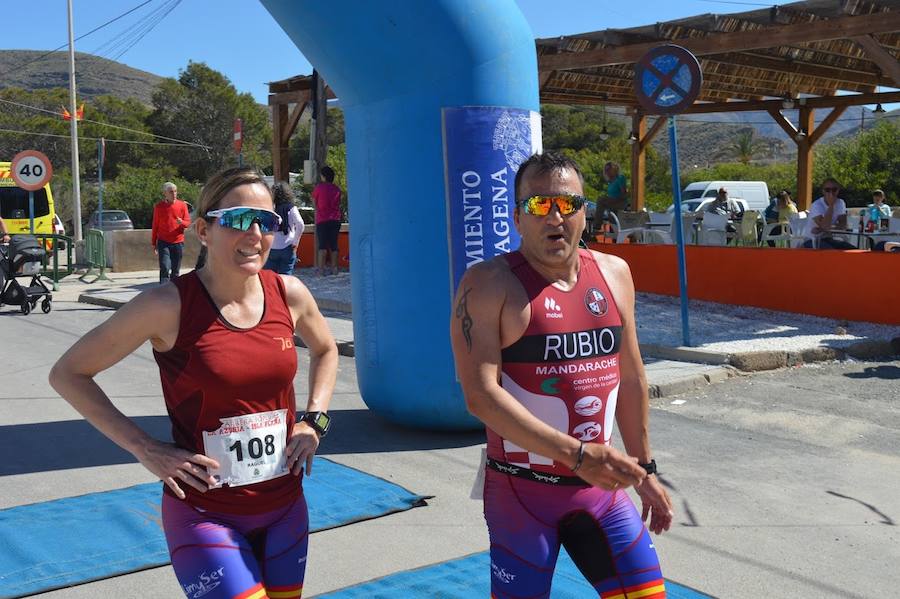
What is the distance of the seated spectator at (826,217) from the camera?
13113 millimetres

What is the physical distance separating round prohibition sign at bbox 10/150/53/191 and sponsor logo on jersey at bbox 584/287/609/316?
54.3 ft

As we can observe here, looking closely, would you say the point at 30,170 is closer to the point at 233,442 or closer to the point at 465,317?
the point at 233,442

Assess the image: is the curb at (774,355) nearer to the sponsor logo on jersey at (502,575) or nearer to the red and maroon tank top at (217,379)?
the sponsor logo on jersey at (502,575)

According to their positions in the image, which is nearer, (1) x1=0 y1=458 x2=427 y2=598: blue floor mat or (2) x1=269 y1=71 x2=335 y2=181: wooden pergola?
(1) x1=0 y1=458 x2=427 y2=598: blue floor mat

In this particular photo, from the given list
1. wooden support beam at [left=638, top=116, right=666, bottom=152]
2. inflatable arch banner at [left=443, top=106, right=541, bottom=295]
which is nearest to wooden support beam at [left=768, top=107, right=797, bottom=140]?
wooden support beam at [left=638, top=116, right=666, bottom=152]

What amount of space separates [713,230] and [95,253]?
531 inches

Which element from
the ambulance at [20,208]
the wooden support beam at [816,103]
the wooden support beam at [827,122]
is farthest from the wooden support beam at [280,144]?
the wooden support beam at [827,122]

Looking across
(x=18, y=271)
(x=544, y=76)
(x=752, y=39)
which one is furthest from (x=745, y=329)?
(x=18, y=271)

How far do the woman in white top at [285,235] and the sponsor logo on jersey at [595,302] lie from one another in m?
7.16

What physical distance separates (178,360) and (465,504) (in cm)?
297

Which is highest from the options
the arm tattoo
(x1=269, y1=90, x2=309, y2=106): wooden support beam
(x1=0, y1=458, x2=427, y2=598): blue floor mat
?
(x1=269, y1=90, x2=309, y2=106): wooden support beam

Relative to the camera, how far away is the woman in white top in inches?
385

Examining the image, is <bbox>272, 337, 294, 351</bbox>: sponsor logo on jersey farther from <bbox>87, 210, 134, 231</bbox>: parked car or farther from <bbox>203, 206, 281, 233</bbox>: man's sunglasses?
<bbox>87, 210, 134, 231</bbox>: parked car

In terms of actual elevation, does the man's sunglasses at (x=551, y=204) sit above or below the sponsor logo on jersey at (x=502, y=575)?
above
